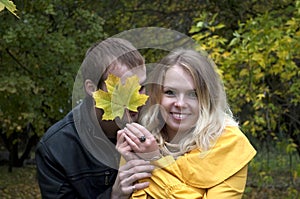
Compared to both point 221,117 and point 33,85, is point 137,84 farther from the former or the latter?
point 33,85

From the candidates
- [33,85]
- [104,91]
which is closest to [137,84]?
[104,91]

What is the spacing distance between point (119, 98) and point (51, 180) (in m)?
0.50

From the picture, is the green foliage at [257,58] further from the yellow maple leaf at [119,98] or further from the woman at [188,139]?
the yellow maple leaf at [119,98]

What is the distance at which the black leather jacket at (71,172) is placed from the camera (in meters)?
2.38

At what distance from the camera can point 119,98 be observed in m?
2.12

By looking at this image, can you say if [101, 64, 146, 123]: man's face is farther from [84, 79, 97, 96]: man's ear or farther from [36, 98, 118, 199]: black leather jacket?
[36, 98, 118, 199]: black leather jacket

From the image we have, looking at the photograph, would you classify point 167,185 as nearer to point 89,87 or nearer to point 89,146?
point 89,146

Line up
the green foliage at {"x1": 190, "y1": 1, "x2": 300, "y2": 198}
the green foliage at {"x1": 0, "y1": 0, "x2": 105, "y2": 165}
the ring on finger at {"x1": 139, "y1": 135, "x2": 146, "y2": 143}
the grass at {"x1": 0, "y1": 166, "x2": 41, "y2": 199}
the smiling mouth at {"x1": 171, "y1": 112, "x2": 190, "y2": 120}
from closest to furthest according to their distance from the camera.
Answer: the ring on finger at {"x1": 139, "y1": 135, "x2": 146, "y2": 143} → the smiling mouth at {"x1": 171, "y1": 112, "x2": 190, "y2": 120} → the green foliage at {"x1": 190, "y1": 1, "x2": 300, "y2": 198} → the green foliage at {"x1": 0, "y1": 0, "x2": 105, "y2": 165} → the grass at {"x1": 0, "y1": 166, "x2": 41, "y2": 199}

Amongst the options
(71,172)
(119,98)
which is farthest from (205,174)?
(71,172)

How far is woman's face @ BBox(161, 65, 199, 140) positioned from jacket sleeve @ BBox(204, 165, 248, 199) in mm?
247

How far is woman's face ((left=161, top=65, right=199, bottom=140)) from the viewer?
2.22m

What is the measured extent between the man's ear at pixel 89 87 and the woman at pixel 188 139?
216 millimetres

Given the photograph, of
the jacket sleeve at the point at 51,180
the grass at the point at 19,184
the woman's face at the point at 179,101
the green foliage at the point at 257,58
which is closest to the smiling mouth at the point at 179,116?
the woman's face at the point at 179,101

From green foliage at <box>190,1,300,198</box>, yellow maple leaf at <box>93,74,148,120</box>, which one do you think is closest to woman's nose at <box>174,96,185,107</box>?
yellow maple leaf at <box>93,74,148,120</box>
